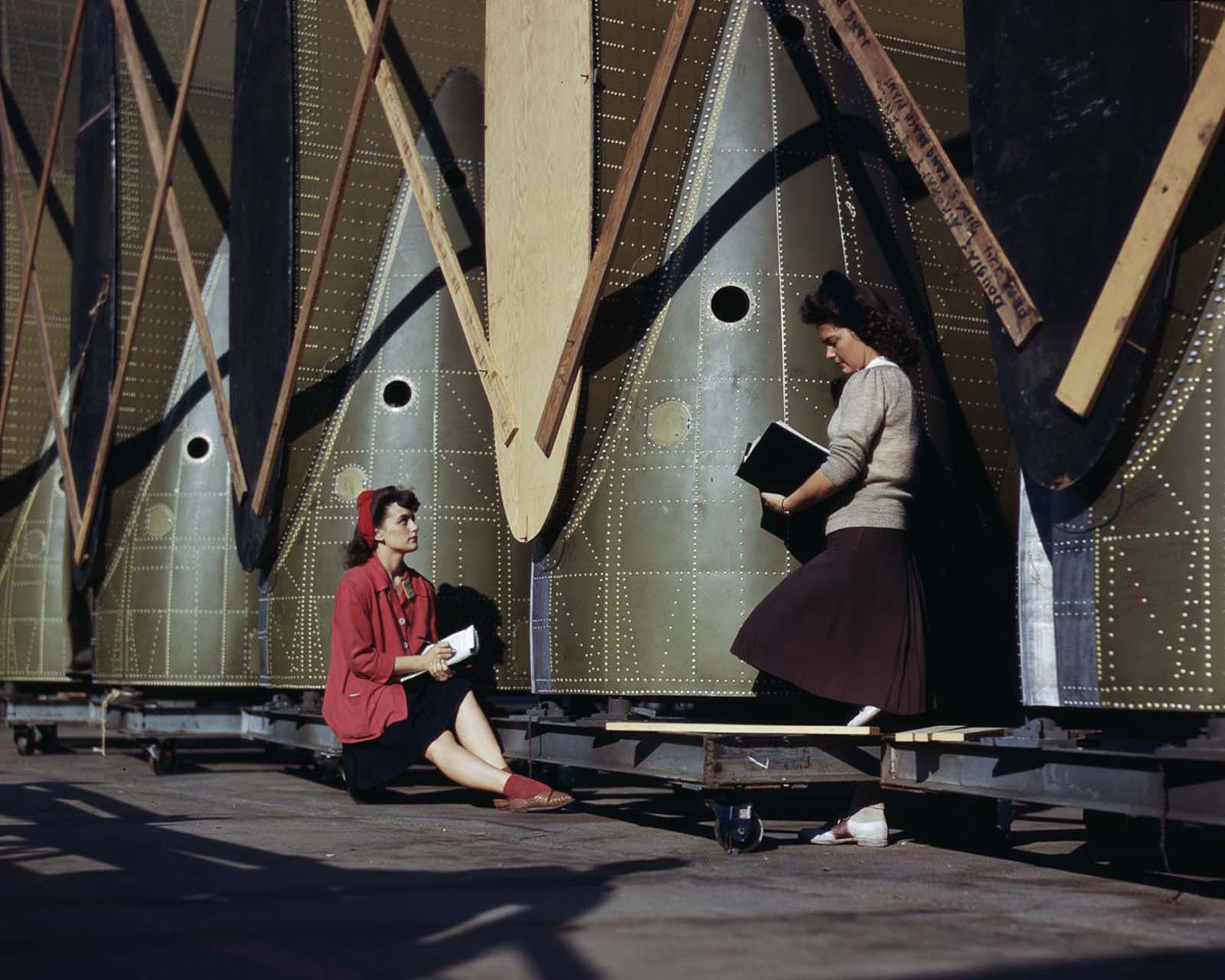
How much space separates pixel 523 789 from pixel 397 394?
433 centimetres

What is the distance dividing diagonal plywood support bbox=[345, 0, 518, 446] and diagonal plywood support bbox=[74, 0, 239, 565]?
2.75m

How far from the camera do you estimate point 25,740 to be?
51.5 feet

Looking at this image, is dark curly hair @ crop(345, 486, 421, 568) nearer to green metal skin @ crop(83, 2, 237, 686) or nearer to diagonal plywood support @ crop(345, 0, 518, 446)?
diagonal plywood support @ crop(345, 0, 518, 446)

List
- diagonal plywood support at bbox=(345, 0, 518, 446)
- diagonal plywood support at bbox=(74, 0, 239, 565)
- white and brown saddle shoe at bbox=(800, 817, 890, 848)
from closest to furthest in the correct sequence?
1. white and brown saddle shoe at bbox=(800, 817, 890, 848)
2. diagonal plywood support at bbox=(345, 0, 518, 446)
3. diagonal plywood support at bbox=(74, 0, 239, 565)

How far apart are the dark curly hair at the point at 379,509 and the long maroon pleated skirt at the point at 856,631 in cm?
295

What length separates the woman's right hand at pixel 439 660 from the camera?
29.6ft

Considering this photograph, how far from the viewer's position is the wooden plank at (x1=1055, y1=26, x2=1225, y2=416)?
5.86 m

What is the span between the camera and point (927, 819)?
8.81 meters

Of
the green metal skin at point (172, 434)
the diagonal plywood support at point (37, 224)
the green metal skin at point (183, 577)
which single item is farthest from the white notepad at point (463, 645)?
the diagonal plywood support at point (37, 224)

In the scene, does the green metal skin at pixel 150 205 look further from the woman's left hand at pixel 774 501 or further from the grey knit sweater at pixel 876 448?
the grey knit sweater at pixel 876 448

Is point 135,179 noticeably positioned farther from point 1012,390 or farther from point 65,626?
point 1012,390

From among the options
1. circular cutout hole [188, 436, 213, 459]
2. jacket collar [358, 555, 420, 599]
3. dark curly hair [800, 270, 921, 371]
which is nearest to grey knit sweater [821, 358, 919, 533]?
dark curly hair [800, 270, 921, 371]

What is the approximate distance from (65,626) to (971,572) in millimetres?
10344

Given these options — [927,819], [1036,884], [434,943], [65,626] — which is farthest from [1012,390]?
[65,626]
